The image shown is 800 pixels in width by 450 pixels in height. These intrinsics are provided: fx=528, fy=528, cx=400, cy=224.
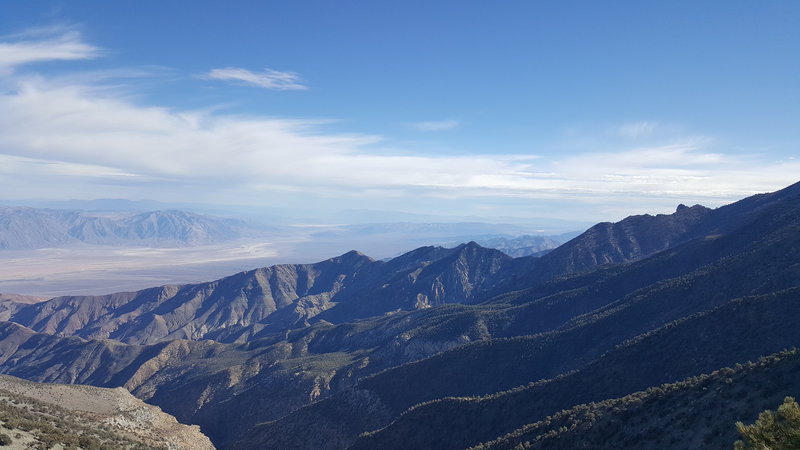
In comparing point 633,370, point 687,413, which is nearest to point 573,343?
point 633,370

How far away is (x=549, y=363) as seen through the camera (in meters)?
89.1

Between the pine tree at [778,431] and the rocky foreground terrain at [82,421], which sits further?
the rocky foreground terrain at [82,421]

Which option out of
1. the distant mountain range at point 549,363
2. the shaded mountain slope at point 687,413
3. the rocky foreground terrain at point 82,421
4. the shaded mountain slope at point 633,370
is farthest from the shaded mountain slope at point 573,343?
the shaded mountain slope at point 687,413

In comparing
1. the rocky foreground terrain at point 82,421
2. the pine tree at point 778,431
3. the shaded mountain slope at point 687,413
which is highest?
the pine tree at point 778,431

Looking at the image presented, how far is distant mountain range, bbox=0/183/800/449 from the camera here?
4541 centimetres

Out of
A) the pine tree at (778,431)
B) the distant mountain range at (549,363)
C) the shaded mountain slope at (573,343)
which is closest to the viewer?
the pine tree at (778,431)

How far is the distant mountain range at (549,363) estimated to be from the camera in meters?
45.4

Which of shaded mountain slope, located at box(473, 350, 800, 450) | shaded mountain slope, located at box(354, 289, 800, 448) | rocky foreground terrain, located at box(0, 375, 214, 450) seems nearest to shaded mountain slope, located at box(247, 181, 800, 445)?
shaded mountain slope, located at box(354, 289, 800, 448)

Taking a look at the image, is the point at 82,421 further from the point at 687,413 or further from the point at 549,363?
the point at 687,413

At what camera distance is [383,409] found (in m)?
91.8

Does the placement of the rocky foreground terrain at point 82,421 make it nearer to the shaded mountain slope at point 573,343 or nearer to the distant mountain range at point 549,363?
the distant mountain range at point 549,363

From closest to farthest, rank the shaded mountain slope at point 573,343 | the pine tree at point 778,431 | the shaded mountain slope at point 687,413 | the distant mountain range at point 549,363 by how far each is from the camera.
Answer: the pine tree at point 778,431
the shaded mountain slope at point 687,413
the distant mountain range at point 549,363
the shaded mountain slope at point 573,343

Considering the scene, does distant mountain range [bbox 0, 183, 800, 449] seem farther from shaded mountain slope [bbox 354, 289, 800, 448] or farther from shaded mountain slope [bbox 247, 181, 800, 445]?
shaded mountain slope [bbox 247, 181, 800, 445]

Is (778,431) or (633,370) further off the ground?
(778,431)
